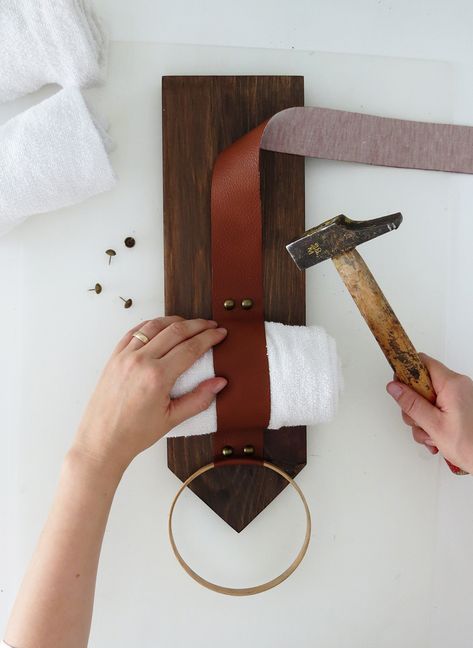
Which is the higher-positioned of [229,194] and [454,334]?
[229,194]

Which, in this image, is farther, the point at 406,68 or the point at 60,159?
the point at 406,68

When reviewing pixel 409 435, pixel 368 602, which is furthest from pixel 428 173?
pixel 368 602

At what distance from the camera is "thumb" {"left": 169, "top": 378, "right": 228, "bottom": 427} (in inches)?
25.5

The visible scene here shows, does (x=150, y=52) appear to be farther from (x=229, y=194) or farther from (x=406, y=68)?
(x=406, y=68)

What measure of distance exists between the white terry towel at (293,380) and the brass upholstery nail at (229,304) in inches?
3.1

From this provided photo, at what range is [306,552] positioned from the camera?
80 cm

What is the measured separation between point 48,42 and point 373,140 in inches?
18.3

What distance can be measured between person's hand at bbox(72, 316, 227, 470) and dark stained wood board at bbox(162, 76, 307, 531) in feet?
0.36

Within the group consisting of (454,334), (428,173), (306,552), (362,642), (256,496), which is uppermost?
(428,173)

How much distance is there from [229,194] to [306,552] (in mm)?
531

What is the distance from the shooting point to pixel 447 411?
2.20 ft

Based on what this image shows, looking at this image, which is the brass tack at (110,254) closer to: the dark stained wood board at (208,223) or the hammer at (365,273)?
the dark stained wood board at (208,223)

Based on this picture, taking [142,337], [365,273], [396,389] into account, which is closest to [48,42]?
[142,337]

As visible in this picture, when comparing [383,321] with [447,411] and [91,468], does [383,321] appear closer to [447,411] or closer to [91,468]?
[447,411]
